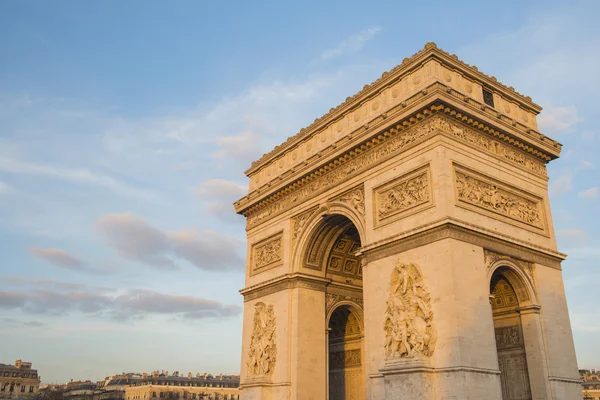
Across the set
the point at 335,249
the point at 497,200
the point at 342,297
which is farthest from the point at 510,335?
the point at 335,249

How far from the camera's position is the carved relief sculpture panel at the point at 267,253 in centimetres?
2223

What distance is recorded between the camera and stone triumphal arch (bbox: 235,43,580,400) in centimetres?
1515

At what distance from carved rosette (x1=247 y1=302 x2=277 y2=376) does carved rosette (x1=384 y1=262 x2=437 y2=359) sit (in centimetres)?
601

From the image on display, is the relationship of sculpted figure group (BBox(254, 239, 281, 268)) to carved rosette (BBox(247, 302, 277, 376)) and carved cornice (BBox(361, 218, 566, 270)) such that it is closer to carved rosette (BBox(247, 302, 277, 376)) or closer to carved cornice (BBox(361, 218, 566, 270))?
carved rosette (BBox(247, 302, 277, 376))

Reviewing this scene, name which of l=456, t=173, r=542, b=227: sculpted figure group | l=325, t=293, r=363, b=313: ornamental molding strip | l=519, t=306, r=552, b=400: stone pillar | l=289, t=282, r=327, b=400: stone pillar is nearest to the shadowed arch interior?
l=325, t=293, r=363, b=313: ornamental molding strip

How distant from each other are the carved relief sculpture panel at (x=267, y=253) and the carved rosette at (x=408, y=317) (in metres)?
6.55

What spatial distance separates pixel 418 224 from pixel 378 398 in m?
4.98

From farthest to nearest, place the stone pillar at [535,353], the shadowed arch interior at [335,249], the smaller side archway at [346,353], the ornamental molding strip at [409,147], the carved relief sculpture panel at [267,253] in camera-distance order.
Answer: the smaller side archway at [346,353] → the carved relief sculpture panel at [267,253] → the shadowed arch interior at [335,249] → the ornamental molding strip at [409,147] → the stone pillar at [535,353]

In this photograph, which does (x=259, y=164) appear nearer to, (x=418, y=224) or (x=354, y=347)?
(x=354, y=347)

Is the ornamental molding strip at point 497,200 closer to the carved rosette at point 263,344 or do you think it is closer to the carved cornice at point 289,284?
the carved cornice at point 289,284

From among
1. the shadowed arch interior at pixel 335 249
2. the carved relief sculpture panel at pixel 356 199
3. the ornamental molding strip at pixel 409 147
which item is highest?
the ornamental molding strip at pixel 409 147

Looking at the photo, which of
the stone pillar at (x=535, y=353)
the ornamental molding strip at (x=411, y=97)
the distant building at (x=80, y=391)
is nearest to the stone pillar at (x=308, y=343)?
the ornamental molding strip at (x=411, y=97)

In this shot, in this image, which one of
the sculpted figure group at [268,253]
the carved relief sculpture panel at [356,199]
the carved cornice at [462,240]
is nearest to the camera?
the carved cornice at [462,240]

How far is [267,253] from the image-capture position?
22953 millimetres
